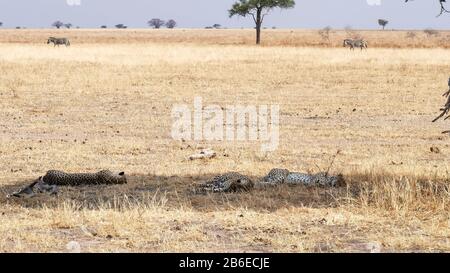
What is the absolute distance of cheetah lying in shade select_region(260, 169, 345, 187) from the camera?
9078 mm

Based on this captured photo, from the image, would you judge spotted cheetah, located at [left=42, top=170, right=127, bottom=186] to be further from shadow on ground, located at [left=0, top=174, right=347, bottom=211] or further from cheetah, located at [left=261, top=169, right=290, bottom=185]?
cheetah, located at [left=261, top=169, right=290, bottom=185]

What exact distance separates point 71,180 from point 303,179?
2546mm

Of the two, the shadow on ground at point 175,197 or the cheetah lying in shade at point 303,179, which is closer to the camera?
the shadow on ground at point 175,197

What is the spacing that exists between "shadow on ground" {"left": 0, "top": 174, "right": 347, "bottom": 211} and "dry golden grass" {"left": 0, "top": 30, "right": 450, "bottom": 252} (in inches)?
0.9

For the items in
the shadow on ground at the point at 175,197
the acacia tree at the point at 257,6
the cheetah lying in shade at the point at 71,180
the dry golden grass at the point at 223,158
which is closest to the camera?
the dry golden grass at the point at 223,158

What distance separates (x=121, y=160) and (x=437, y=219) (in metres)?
5.20

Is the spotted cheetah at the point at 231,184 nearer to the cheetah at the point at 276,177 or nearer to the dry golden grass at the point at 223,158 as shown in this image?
the dry golden grass at the point at 223,158

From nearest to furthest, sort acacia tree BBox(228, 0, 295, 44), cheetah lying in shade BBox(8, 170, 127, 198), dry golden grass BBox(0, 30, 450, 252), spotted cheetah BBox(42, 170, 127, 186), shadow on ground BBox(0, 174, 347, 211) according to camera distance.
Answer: dry golden grass BBox(0, 30, 450, 252) → shadow on ground BBox(0, 174, 347, 211) → cheetah lying in shade BBox(8, 170, 127, 198) → spotted cheetah BBox(42, 170, 127, 186) → acacia tree BBox(228, 0, 295, 44)

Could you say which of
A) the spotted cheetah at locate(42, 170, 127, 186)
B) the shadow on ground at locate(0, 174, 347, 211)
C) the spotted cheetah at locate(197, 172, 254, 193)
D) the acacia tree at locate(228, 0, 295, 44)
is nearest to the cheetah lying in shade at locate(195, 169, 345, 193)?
the spotted cheetah at locate(197, 172, 254, 193)

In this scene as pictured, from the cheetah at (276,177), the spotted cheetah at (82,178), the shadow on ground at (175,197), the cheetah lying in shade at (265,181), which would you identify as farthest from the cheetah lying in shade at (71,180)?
the cheetah at (276,177)

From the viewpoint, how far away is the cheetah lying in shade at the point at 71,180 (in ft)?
29.0

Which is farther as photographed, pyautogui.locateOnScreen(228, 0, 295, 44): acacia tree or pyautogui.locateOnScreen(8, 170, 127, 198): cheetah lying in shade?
pyautogui.locateOnScreen(228, 0, 295, 44): acacia tree

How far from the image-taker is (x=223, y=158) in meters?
11.5

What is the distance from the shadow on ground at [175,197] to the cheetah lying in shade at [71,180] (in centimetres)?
12
